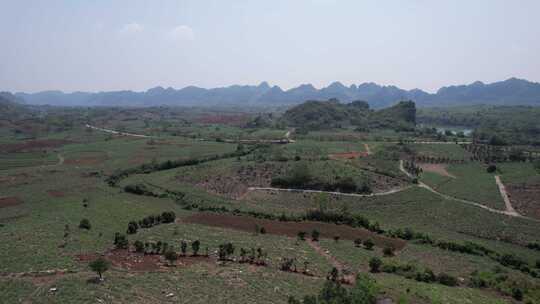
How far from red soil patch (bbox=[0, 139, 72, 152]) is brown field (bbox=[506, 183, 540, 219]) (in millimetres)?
116427

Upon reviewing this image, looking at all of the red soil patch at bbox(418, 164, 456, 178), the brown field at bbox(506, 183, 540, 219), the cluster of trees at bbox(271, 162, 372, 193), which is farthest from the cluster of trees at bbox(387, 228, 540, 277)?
the red soil patch at bbox(418, 164, 456, 178)

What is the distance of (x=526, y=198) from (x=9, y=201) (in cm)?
7932

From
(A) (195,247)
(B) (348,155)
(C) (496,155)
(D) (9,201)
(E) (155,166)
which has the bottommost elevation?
(D) (9,201)

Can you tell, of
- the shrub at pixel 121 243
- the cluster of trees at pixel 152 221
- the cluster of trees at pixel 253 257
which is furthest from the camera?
the cluster of trees at pixel 152 221

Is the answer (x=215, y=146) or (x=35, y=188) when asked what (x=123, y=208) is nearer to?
(x=35, y=188)

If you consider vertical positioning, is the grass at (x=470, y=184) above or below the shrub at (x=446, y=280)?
above

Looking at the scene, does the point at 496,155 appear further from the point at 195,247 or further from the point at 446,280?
the point at 195,247

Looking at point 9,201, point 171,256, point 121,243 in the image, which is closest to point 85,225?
A: point 121,243

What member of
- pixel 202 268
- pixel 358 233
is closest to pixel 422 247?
pixel 358 233

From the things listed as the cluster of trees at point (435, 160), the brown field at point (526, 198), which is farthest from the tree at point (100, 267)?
the cluster of trees at point (435, 160)

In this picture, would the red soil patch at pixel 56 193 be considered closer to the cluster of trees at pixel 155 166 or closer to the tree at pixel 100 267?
the cluster of trees at pixel 155 166

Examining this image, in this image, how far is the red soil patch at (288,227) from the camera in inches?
1738

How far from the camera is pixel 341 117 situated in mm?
172000

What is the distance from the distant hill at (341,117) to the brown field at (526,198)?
3594 inches
